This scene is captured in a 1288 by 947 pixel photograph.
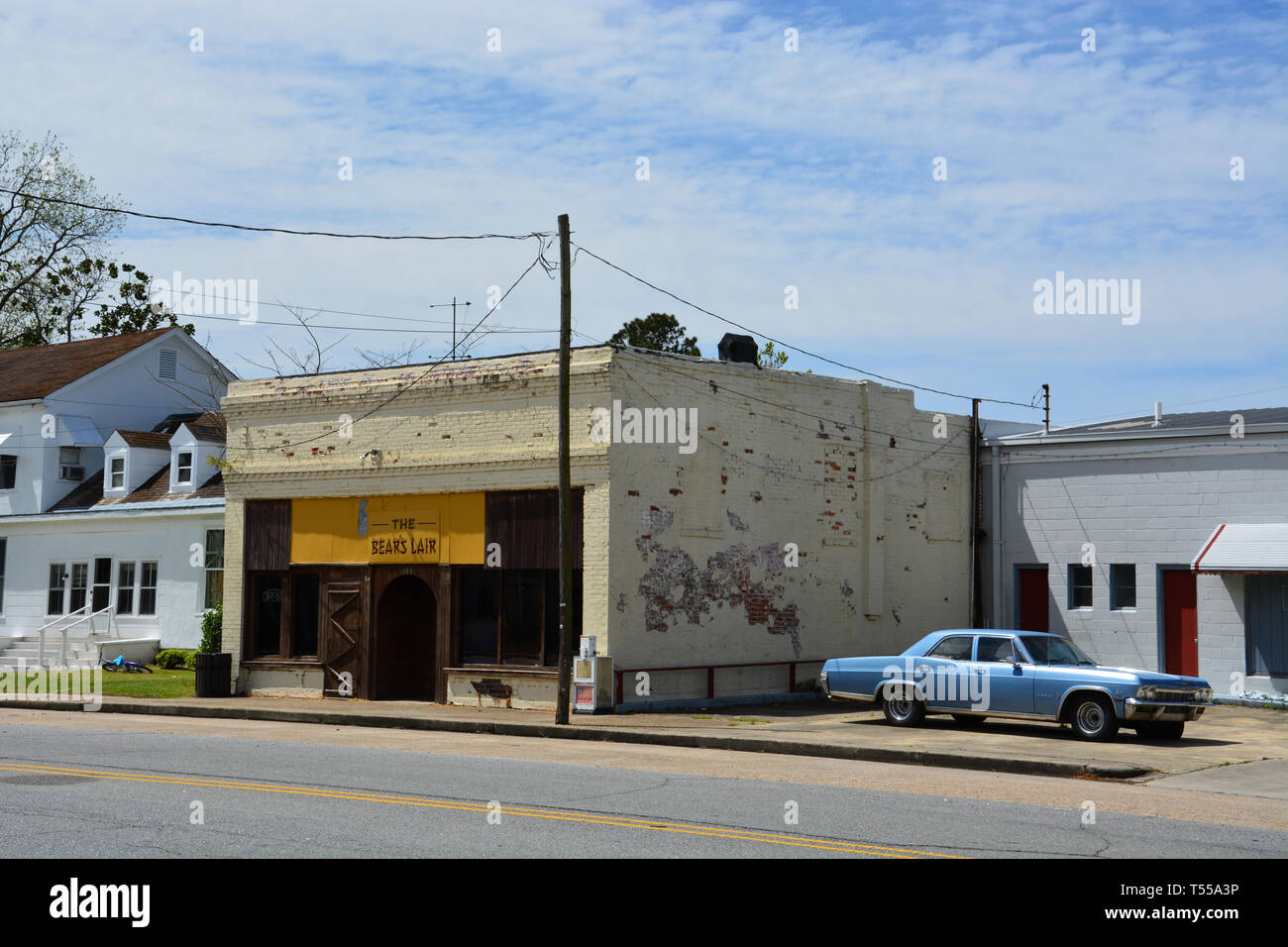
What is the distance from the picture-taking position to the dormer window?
38.6m

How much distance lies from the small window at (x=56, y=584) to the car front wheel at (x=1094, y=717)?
1107 inches

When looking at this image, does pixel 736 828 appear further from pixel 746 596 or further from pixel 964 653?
pixel 746 596

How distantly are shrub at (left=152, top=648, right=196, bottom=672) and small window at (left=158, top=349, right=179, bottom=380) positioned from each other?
41.7 feet

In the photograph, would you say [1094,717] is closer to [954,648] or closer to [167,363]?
[954,648]

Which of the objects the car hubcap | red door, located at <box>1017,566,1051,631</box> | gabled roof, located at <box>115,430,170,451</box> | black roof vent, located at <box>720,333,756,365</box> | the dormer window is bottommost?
the car hubcap

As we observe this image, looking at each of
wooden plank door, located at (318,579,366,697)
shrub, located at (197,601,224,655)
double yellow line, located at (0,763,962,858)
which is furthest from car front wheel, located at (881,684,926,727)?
shrub, located at (197,601,224,655)

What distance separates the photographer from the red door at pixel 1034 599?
28.1m

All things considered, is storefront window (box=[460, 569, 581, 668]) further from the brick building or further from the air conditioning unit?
the air conditioning unit

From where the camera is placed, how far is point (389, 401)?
25047 millimetres

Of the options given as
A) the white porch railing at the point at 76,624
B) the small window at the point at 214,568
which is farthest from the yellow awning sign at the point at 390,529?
the white porch railing at the point at 76,624

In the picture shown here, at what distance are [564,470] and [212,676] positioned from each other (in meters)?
9.74

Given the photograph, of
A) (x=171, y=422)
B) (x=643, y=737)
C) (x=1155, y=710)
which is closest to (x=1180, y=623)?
(x=1155, y=710)
